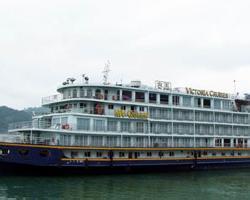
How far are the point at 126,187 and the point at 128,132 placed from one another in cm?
1044

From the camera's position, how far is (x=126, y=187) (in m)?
29.1

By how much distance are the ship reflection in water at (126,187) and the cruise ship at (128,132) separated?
1.72 m

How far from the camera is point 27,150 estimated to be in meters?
32.2

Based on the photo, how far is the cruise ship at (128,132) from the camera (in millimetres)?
33844

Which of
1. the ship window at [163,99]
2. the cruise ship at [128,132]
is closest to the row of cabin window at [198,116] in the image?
the cruise ship at [128,132]

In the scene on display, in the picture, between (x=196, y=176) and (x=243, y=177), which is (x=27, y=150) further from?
(x=243, y=177)

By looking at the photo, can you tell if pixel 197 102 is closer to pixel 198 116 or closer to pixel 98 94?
pixel 198 116

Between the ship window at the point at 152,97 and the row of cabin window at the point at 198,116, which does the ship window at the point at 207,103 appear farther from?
the ship window at the point at 152,97

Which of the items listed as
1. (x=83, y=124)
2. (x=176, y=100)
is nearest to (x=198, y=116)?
(x=176, y=100)

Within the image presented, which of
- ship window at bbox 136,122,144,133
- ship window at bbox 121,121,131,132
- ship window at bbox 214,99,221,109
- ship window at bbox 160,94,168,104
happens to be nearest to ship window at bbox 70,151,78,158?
ship window at bbox 121,121,131,132

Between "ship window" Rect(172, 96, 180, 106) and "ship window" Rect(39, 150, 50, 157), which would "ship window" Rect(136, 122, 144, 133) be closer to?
"ship window" Rect(172, 96, 180, 106)

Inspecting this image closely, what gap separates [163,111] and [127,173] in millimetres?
8985

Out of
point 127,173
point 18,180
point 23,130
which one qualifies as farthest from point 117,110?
point 18,180

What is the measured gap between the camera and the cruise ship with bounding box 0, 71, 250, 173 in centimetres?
3384
